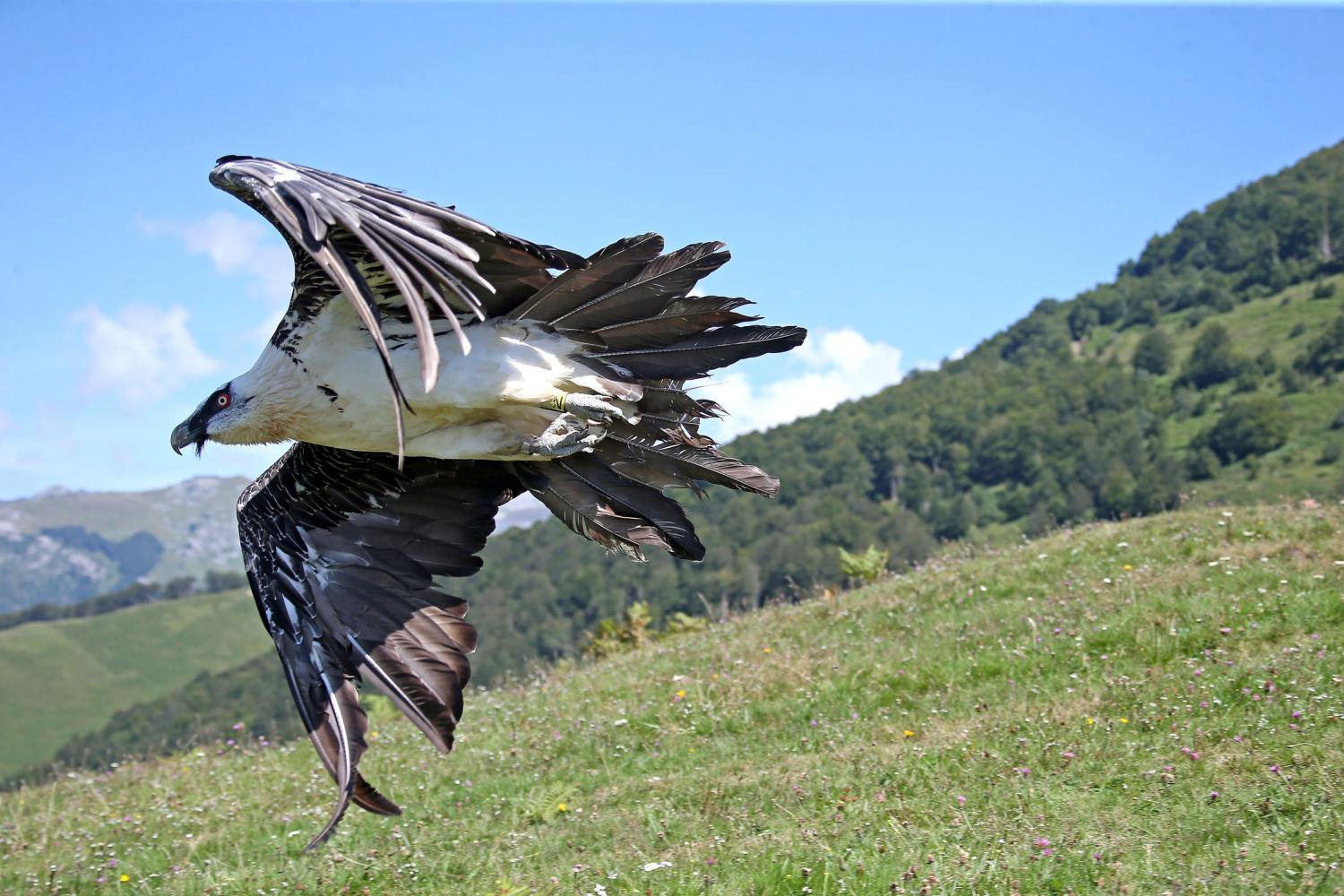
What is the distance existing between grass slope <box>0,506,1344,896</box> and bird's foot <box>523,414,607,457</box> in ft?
6.10

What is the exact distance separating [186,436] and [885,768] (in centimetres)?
411

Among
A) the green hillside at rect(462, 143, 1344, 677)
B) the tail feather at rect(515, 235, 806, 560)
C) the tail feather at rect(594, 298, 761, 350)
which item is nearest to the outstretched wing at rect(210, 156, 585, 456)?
the tail feather at rect(515, 235, 806, 560)

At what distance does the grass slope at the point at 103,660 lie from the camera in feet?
414

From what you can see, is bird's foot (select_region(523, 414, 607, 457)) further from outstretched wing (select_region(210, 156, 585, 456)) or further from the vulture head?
the vulture head

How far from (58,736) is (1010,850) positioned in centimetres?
13844

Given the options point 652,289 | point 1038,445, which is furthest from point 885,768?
point 1038,445

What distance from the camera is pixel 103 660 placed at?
14950 centimetres

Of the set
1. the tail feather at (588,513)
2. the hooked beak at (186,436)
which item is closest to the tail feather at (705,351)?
the tail feather at (588,513)

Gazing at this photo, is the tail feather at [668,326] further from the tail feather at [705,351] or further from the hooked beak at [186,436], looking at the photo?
the hooked beak at [186,436]

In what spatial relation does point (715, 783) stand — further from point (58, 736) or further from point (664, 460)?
point (58, 736)

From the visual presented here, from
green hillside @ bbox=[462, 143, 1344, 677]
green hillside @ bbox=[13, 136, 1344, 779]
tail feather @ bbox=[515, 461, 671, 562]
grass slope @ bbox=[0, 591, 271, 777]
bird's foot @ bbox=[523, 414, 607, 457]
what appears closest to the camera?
bird's foot @ bbox=[523, 414, 607, 457]

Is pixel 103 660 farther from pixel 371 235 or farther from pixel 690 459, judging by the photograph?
pixel 371 235

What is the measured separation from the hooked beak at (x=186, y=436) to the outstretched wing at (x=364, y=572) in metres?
0.42

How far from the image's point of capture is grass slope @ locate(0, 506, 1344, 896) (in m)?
4.41
